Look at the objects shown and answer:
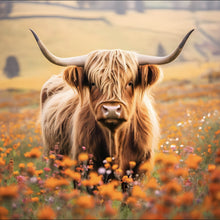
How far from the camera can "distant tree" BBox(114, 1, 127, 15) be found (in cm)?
1003

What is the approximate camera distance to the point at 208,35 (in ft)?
32.8

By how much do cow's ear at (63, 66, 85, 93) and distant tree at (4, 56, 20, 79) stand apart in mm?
5126

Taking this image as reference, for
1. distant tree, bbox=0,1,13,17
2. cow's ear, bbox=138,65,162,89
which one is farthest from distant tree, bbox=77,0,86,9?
cow's ear, bbox=138,65,162,89

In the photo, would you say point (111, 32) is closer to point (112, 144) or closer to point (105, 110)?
point (112, 144)

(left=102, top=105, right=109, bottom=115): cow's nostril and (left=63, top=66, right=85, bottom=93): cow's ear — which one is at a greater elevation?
(left=63, top=66, right=85, bottom=93): cow's ear

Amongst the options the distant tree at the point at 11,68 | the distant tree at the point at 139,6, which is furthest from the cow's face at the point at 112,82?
the distant tree at the point at 139,6

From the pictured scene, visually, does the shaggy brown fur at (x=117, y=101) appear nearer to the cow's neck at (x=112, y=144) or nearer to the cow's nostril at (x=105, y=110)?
the cow's neck at (x=112, y=144)

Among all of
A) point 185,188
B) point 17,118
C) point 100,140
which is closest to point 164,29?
point 17,118

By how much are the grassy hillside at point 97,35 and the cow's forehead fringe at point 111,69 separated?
17.5ft

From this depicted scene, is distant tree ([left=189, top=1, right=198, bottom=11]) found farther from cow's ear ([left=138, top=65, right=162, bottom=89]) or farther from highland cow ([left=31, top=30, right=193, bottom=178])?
cow's ear ([left=138, top=65, right=162, bottom=89])

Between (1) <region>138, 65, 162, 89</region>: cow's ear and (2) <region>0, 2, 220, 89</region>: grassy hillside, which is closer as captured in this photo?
(1) <region>138, 65, 162, 89</region>: cow's ear

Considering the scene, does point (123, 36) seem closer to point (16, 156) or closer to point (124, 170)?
point (16, 156)

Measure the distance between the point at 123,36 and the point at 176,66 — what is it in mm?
2356

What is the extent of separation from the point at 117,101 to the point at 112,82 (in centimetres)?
27
